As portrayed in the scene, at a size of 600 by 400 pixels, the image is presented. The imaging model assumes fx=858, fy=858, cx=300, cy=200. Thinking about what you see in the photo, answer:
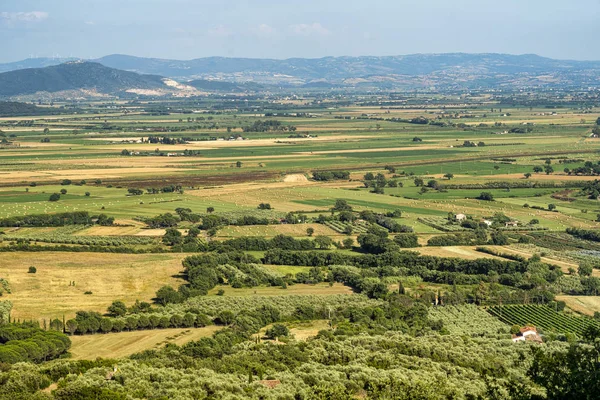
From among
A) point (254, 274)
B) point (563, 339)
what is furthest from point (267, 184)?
point (563, 339)

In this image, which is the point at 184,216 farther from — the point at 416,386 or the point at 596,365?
the point at 596,365

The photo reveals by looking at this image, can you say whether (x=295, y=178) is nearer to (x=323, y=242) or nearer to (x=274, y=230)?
(x=274, y=230)

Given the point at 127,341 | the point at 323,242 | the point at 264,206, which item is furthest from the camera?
the point at 264,206

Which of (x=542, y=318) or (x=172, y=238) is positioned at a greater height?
(x=172, y=238)

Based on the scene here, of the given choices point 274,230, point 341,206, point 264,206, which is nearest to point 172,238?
point 274,230

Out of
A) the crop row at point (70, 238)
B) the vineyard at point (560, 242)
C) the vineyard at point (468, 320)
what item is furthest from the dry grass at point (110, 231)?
the vineyard at point (560, 242)

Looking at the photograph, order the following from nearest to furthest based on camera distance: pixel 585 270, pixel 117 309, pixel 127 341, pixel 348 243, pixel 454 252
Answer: pixel 127 341, pixel 117 309, pixel 585 270, pixel 454 252, pixel 348 243

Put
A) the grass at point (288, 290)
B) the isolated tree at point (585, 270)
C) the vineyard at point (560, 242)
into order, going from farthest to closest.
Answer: the vineyard at point (560, 242) < the isolated tree at point (585, 270) < the grass at point (288, 290)

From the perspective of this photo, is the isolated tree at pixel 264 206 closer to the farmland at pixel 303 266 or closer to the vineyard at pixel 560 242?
the farmland at pixel 303 266
